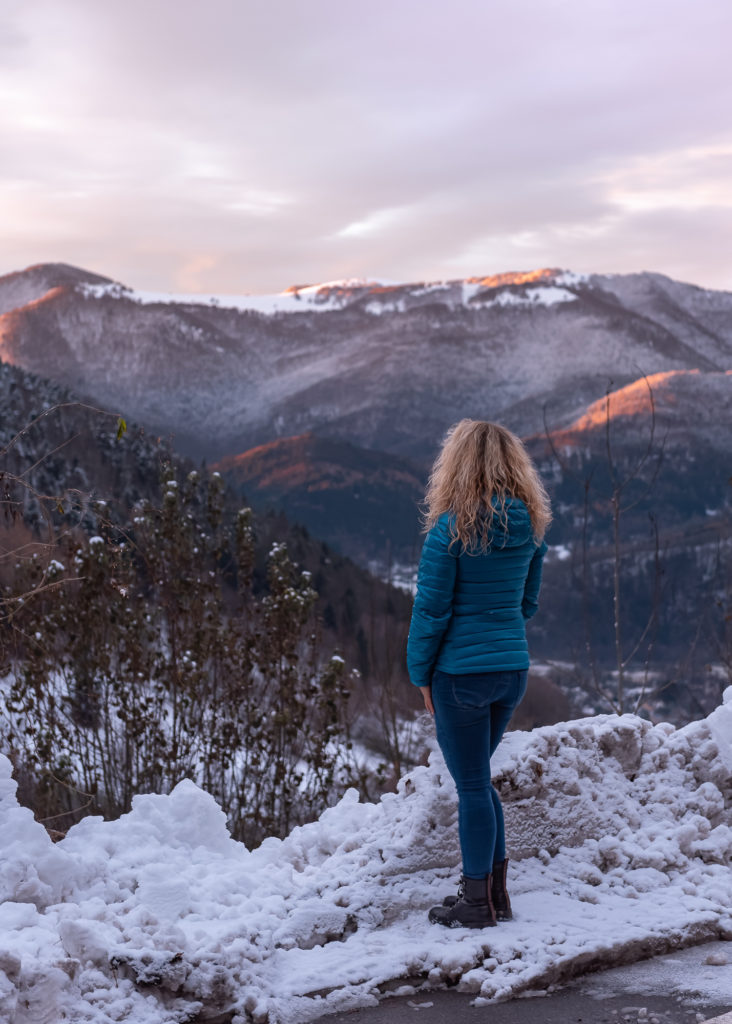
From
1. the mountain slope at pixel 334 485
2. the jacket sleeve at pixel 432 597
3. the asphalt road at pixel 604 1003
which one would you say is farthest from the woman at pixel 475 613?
the mountain slope at pixel 334 485

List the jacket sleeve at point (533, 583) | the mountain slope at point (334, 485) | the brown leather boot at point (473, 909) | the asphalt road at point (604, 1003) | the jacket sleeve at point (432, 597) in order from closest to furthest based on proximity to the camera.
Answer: the asphalt road at point (604, 1003), the jacket sleeve at point (432, 597), the brown leather boot at point (473, 909), the jacket sleeve at point (533, 583), the mountain slope at point (334, 485)

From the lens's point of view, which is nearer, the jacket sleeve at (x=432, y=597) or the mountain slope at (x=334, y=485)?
the jacket sleeve at (x=432, y=597)

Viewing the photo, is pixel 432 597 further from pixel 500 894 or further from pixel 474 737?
pixel 500 894

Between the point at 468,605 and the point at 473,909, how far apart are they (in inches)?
46.4

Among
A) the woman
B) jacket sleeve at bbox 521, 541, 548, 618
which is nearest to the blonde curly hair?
the woman

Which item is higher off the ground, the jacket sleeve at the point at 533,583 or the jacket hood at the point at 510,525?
the jacket hood at the point at 510,525

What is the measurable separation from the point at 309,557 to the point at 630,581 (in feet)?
201

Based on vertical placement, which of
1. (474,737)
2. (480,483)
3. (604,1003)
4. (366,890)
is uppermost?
(480,483)

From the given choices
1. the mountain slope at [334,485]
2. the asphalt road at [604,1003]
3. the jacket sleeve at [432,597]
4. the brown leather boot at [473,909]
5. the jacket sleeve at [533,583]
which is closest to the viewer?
the asphalt road at [604,1003]

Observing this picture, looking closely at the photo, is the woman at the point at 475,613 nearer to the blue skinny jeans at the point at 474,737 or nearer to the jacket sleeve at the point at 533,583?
the blue skinny jeans at the point at 474,737

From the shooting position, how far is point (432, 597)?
348cm

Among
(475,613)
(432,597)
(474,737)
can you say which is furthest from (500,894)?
(432,597)

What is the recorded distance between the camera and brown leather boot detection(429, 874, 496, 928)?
3.63 meters

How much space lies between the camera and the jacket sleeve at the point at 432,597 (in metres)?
3.48
